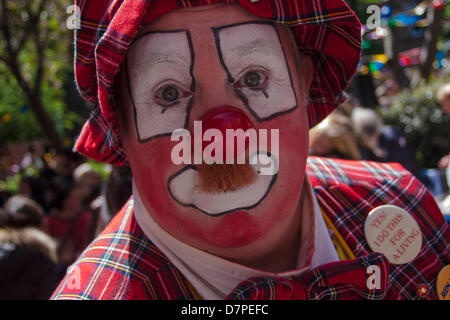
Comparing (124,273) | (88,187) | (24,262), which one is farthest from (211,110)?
(88,187)

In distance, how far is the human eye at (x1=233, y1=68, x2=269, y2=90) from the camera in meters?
1.13

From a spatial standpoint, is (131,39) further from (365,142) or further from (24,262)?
(365,142)

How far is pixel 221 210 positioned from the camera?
3.58 feet

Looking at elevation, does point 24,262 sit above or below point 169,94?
below

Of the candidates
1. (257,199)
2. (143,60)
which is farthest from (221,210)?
(143,60)

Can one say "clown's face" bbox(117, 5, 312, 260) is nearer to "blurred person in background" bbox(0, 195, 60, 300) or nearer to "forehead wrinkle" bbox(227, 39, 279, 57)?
"forehead wrinkle" bbox(227, 39, 279, 57)

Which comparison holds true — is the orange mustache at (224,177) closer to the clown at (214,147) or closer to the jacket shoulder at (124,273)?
the clown at (214,147)

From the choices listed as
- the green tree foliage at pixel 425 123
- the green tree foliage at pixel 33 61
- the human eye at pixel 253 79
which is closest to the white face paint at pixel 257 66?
the human eye at pixel 253 79

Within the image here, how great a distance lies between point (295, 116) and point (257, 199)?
25 cm

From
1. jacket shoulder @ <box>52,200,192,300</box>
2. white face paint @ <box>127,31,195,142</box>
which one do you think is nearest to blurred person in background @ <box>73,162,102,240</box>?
jacket shoulder @ <box>52,200,192,300</box>

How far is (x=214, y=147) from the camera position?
3.47 feet

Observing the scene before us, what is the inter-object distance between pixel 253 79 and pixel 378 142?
2.84m

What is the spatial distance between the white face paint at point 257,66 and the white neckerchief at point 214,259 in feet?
1.20

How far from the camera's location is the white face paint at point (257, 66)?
1.11 meters
